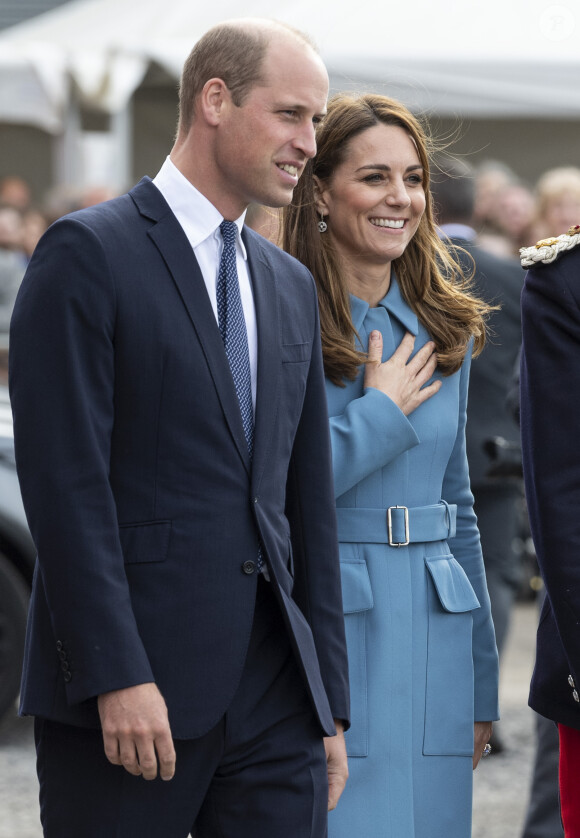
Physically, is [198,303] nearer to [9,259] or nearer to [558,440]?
[558,440]

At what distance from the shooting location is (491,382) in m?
5.49

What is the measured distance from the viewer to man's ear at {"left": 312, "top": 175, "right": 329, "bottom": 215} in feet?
10.5

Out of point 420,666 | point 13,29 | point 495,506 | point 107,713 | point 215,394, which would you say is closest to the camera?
point 107,713

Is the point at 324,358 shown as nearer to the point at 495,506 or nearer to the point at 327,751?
the point at 327,751

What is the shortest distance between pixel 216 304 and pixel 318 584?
545 millimetres

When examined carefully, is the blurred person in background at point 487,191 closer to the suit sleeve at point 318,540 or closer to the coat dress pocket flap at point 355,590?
the coat dress pocket flap at point 355,590

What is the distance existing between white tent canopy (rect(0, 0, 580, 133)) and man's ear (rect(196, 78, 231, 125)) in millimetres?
7232

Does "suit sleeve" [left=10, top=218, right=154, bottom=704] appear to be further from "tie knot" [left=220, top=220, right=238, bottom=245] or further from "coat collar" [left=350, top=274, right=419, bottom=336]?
"coat collar" [left=350, top=274, right=419, bottom=336]

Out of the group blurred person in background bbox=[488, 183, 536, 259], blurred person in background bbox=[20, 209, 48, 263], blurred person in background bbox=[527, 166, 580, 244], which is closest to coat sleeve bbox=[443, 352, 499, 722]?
blurred person in background bbox=[527, 166, 580, 244]

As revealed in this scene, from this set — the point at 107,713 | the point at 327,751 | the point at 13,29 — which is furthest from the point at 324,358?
the point at 13,29

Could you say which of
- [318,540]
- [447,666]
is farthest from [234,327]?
[447,666]

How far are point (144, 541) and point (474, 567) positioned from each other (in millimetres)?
1068

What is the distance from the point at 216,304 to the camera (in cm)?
251

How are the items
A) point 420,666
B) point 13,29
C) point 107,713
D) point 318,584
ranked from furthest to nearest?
point 13,29 < point 420,666 < point 318,584 < point 107,713
